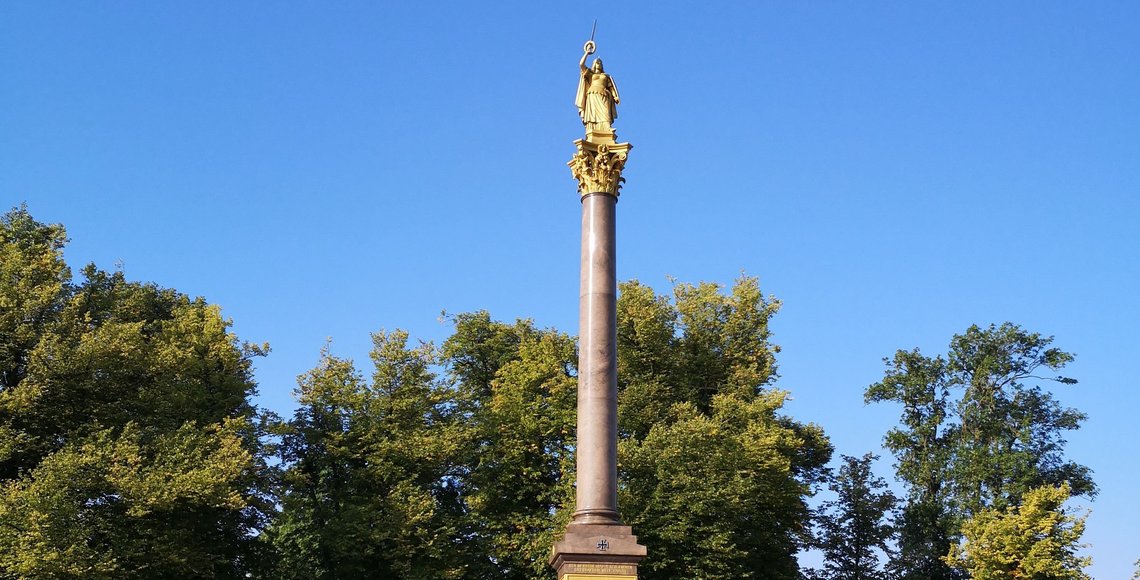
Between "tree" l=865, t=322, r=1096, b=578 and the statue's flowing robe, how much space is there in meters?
32.1

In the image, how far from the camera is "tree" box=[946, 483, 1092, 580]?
4675 centimetres

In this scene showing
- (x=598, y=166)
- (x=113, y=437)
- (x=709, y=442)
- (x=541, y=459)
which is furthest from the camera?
(x=541, y=459)

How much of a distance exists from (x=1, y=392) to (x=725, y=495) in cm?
2377

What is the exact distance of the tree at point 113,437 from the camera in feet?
122

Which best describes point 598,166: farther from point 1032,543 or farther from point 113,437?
point 1032,543

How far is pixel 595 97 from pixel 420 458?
70.7 feet

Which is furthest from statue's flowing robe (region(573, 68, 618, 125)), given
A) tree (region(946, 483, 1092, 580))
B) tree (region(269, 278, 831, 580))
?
tree (region(946, 483, 1092, 580))

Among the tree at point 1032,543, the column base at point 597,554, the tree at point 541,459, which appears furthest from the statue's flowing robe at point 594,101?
the tree at point 1032,543

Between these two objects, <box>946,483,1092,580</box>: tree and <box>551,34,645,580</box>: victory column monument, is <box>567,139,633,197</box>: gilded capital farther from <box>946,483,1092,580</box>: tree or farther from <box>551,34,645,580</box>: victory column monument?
<box>946,483,1092,580</box>: tree

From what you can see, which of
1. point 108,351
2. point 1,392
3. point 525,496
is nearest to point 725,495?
point 525,496

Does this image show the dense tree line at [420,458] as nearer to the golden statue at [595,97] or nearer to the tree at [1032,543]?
the tree at [1032,543]

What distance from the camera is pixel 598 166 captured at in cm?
2569

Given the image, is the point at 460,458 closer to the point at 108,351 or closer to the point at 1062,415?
the point at 108,351

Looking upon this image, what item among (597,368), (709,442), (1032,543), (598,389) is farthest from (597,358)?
(1032,543)
